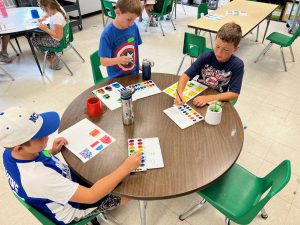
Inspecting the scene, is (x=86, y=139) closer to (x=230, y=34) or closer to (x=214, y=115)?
(x=214, y=115)

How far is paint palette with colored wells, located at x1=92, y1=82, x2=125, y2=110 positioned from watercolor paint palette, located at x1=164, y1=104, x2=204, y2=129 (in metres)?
0.36

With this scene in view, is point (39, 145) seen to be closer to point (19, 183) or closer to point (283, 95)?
point (19, 183)

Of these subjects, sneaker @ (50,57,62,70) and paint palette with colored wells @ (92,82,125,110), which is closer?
paint palette with colored wells @ (92,82,125,110)

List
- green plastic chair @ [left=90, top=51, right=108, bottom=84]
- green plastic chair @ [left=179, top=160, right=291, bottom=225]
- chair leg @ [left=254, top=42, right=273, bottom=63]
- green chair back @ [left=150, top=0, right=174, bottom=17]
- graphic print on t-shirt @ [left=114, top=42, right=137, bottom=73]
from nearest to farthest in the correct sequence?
green plastic chair @ [left=179, top=160, right=291, bottom=225] < graphic print on t-shirt @ [left=114, top=42, right=137, bottom=73] < green plastic chair @ [left=90, top=51, right=108, bottom=84] < chair leg @ [left=254, top=42, right=273, bottom=63] < green chair back @ [left=150, top=0, right=174, bottom=17]

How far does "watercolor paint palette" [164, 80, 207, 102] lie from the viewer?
166 cm

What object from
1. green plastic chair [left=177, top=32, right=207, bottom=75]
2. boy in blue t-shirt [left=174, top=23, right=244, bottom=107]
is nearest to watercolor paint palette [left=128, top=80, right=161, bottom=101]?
boy in blue t-shirt [left=174, top=23, right=244, bottom=107]

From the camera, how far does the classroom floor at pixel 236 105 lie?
1745 millimetres

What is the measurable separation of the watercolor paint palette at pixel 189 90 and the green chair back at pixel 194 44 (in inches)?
43.4

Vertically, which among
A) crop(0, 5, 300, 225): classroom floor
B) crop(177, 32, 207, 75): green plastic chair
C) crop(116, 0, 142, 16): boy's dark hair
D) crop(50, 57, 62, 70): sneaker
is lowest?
crop(0, 5, 300, 225): classroom floor

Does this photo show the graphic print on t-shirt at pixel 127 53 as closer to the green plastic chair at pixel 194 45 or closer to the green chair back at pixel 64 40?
the green plastic chair at pixel 194 45

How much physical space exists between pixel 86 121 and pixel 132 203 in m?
0.82

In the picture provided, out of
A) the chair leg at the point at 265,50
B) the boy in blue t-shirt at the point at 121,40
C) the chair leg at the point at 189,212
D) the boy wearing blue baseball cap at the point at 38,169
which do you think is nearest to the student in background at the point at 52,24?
the boy in blue t-shirt at the point at 121,40

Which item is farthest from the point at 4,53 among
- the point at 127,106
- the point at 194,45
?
the point at 127,106

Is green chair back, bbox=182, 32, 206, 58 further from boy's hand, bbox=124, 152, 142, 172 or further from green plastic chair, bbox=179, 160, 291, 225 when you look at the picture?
boy's hand, bbox=124, 152, 142, 172
